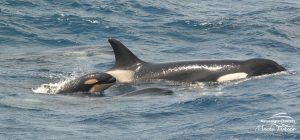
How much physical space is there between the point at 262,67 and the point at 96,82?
3952 millimetres

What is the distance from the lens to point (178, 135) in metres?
12.5

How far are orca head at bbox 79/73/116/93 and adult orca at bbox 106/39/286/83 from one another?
0.72m

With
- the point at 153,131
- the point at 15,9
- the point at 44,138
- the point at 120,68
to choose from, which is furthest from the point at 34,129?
→ the point at 15,9

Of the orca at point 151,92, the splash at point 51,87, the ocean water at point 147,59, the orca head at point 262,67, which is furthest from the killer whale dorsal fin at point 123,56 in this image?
the orca head at point 262,67

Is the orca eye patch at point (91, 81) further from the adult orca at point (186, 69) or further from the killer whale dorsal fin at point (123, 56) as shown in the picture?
the killer whale dorsal fin at point (123, 56)

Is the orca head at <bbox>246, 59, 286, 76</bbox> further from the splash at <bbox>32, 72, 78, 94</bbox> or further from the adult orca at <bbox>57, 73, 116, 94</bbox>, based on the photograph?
the splash at <bbox>32, 72, 78, 94</bbox>

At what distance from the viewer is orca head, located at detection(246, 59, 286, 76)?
61.7 feet

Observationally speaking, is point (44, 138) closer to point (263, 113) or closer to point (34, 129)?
point (34, 129)

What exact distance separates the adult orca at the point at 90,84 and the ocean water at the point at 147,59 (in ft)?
0.74

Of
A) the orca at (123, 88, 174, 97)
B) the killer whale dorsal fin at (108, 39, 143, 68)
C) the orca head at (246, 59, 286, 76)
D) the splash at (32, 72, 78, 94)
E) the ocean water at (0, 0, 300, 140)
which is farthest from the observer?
the killer whale dorsal fin at (108, 39, 143, 68)

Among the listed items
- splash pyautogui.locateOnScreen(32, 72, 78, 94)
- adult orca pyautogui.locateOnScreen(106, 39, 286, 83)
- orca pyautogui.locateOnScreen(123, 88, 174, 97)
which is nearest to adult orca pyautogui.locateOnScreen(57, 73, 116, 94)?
splash pyautogui.locateOnScreen(32, 72, 78, 94)

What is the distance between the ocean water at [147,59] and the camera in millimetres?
13281

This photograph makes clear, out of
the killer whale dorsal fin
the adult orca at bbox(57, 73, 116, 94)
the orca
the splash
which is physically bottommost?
the splash

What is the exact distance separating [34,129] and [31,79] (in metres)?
6.43
